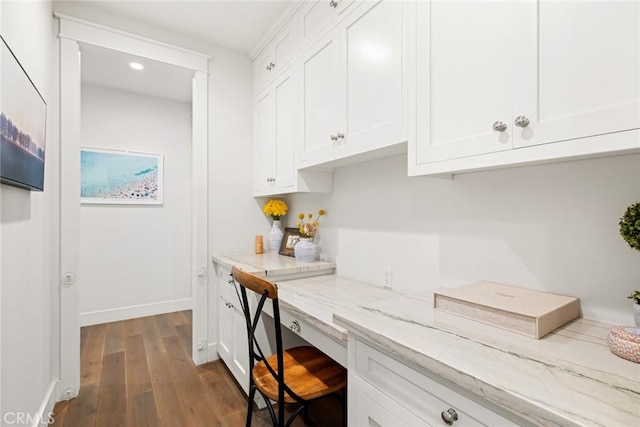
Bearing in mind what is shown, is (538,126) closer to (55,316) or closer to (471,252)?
(471,252)

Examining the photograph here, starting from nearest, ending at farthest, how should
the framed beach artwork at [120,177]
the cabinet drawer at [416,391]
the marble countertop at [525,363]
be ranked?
the marble countertop at [525,363]
the cabinet drawer at [416,391]
the framed beach artwork at [120,177]

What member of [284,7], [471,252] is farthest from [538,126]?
[284,7]

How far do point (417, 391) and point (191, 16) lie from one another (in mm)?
2691

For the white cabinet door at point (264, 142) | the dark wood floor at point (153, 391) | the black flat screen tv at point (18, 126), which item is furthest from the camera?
the white cabinet door at point (264, 142)

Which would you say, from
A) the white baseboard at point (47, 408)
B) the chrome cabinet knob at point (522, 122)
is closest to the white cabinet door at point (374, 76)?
the chrome cabinet knob at point (522, 122)

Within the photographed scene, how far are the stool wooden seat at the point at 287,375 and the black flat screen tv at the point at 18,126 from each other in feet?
3.13

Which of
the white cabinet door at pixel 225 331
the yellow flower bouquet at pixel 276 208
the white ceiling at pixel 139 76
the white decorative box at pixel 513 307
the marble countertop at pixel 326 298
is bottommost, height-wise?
the white cabinet door at pixel 225 331

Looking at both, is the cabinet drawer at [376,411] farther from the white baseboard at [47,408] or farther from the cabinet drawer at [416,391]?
the white baseboard at [47,408]

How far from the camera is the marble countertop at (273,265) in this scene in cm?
195

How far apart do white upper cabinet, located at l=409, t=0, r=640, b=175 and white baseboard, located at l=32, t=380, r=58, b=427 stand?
228cm

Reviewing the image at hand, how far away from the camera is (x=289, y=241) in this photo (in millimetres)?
2564

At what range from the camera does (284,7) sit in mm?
2186

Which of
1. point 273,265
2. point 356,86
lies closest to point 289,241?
point 273,265

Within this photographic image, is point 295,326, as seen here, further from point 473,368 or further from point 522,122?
point 522,122
